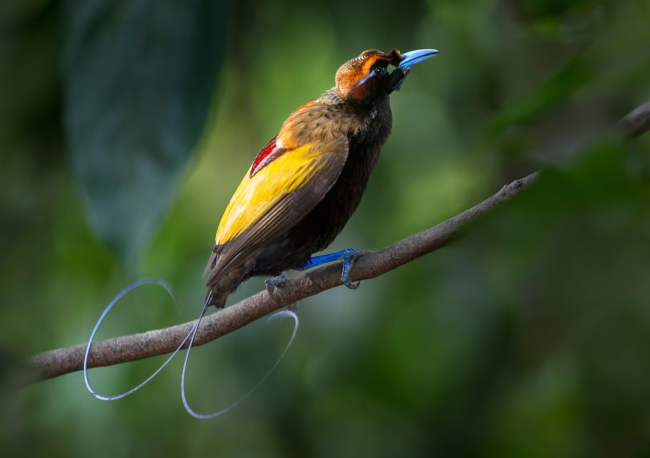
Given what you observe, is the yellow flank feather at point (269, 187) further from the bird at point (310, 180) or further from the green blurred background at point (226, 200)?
the green blurred background at point (226, 200)

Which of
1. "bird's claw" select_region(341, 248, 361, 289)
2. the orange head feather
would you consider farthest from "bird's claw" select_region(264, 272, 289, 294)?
the orange head feather

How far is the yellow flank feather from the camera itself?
38.2 inches

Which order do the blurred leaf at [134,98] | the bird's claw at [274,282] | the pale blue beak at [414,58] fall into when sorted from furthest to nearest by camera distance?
the blurred leaf at [134,98], the bird's claw at [274,282], the pale blue beak at [414,58]

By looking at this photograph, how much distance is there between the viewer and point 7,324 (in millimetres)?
1732

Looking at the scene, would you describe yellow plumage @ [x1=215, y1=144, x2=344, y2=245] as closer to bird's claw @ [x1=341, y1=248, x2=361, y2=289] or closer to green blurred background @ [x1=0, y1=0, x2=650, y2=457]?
bird's claw @ [x1=341, y1=248, x2=361, y2=289]

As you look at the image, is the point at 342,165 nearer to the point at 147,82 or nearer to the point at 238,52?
the point at 147,82

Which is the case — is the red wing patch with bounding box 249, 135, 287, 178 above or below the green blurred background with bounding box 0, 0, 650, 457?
above

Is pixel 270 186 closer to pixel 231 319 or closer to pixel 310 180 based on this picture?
pixel 310 180

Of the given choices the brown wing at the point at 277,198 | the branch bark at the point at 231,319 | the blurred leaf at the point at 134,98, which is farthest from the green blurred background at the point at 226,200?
the brown wing at the point at 277,198

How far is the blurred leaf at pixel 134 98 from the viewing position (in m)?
1.32

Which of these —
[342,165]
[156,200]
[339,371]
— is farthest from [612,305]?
[339,371]

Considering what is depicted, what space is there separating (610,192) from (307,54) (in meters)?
1.68

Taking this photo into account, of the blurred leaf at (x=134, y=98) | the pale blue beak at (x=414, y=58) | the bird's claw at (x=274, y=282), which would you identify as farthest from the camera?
the blurred leaf at (x=134, y=98)

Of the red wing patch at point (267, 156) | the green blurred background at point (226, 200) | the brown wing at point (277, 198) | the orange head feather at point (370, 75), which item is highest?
the orange head feather at point (370, 75)
